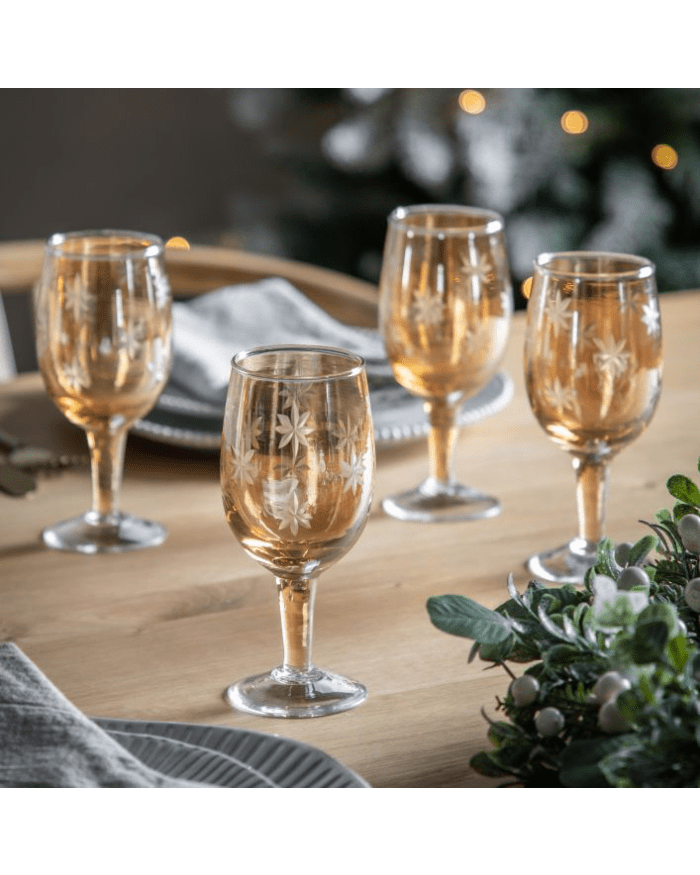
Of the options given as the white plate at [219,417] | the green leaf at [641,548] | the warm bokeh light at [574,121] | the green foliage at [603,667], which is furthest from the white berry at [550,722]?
the warm bokeh light at [574,121]

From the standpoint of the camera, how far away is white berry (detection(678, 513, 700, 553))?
62 cm

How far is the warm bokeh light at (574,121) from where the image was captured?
8.83 feet

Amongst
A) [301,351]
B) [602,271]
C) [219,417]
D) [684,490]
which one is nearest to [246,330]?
[219,417]

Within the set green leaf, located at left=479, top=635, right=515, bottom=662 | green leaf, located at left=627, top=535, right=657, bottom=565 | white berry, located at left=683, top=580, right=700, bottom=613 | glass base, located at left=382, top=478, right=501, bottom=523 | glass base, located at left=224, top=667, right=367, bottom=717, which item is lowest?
glass base, located at left=224, top=667, right=367, bottom=717

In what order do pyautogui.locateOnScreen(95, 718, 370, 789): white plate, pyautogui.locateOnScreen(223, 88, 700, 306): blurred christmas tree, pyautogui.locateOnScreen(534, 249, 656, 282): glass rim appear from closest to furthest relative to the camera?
1. pyautogui.locateOnScreen(95, 718, 370, 789): white plate
2. pyautogui.locateOnScreen(534, 249, 656, 282): glass rim
3. pyautogui.locateOnScreen(223, 88, 700, 306): blurred christmas tree

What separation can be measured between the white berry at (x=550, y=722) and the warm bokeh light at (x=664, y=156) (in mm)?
2344

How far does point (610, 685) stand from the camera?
1.71 ft

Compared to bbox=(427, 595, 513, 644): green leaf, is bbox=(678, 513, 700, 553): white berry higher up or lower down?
higher up

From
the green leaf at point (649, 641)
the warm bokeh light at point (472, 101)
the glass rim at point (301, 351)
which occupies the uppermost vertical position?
the warm bokeh light at point (472, 101)

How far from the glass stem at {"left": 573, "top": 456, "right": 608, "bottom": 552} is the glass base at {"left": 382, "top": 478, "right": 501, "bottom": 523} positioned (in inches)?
3.8

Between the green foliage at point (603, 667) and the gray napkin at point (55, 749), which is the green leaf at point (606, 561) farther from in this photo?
the gray napkin at point (55, 749)

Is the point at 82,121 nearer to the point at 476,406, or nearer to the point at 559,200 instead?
the point at 559,200

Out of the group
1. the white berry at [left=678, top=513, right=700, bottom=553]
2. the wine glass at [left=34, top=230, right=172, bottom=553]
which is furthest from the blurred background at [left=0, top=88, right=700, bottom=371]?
the white berry at [left=678, top=513, right=700, bottom=553]

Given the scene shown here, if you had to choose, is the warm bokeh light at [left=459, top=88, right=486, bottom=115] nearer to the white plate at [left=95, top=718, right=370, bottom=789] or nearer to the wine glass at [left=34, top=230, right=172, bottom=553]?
the wine glass at [left=34, top=230, right=172, bottom=553]
